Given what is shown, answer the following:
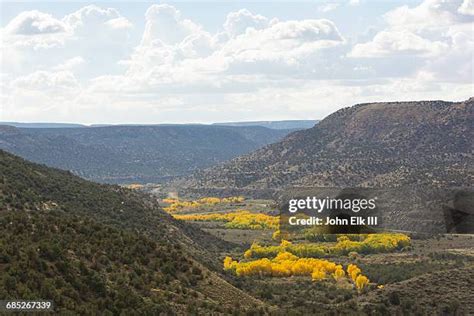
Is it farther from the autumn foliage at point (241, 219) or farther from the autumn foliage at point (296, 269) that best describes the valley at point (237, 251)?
the autumn foliage at point (241, 219)

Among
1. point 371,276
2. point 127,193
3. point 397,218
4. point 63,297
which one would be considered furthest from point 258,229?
point 63,297

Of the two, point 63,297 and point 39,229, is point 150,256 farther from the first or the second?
point 63,297

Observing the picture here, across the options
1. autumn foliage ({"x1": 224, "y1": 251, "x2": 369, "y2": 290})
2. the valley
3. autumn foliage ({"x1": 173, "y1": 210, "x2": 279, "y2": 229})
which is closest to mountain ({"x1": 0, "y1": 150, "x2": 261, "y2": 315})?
the valley

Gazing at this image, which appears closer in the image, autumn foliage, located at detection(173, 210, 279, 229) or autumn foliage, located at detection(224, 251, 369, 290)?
autumn foliage, located at detection(224, 251, 369, 290)

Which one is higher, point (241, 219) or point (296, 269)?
point (296, 269)

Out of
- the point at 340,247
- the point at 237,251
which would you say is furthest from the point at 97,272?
the point at 340,247

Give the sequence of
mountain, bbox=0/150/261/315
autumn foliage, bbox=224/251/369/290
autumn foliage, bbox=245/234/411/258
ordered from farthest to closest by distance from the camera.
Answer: autumn foliage, bbox=245/234/411/258 → autumn foliage, bbox=224/251/369/290 → mountain, bbox=0/150/261/315

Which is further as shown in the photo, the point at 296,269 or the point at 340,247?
the point at 340,247

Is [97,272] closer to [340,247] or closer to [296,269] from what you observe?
[296,269]

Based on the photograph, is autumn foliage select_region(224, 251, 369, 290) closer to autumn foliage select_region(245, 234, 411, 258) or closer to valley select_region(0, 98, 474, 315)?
valley select_region(0, 98, 474, 315)

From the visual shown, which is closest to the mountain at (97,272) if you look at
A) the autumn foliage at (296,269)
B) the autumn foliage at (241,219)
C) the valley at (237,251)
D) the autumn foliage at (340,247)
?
the valley at (237,251)

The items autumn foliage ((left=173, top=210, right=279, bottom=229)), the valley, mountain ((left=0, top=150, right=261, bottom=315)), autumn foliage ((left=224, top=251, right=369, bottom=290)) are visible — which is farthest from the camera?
autumn foliage ((left=173, top=210, right=279, bottom=229))
